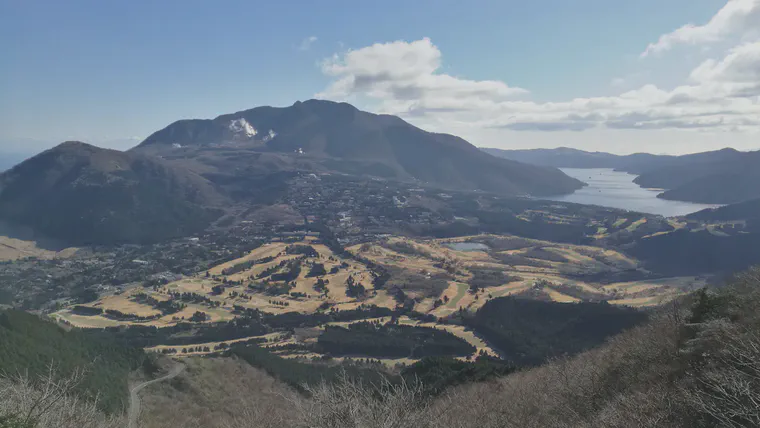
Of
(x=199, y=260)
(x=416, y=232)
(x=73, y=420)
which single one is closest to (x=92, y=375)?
(x=73, y=420)

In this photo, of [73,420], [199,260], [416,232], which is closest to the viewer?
[73,420]

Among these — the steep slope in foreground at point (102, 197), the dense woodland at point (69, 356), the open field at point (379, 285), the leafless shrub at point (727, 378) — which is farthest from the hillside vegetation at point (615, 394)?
the steep slope in foreground at point (102, 197)

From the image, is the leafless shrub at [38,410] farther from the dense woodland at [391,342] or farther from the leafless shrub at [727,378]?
the dense woodland at [391,342]

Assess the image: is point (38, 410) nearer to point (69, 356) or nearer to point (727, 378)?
point (727, 378)

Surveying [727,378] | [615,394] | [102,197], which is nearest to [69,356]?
[615,394]

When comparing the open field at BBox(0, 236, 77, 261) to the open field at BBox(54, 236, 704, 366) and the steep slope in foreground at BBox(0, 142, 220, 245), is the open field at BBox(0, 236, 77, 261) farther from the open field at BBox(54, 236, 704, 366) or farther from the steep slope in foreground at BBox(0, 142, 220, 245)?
the open field at BBox(54, 236, 704, 366)

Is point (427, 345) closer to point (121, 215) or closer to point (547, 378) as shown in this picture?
point (547, 378)

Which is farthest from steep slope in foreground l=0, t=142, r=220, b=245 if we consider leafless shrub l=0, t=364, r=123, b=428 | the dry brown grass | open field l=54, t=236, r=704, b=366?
leafless shrub l=0, t=364, r=123, b=428
